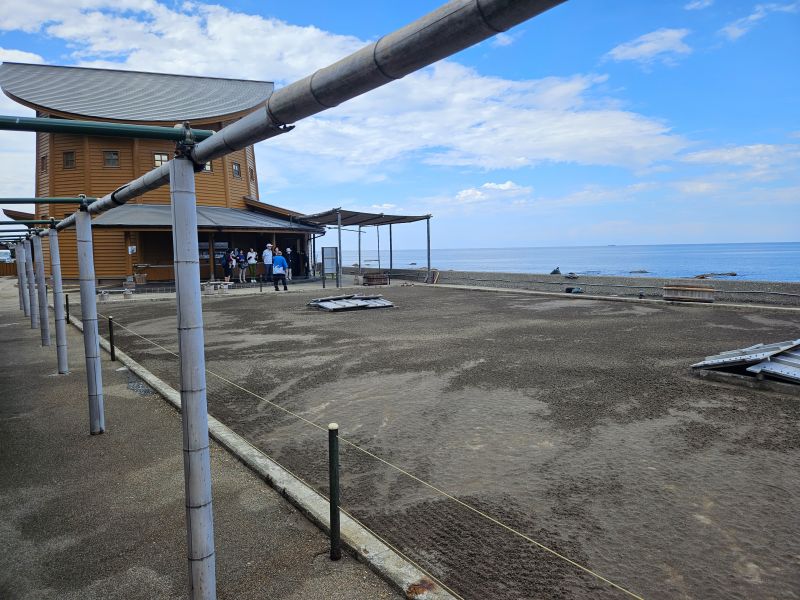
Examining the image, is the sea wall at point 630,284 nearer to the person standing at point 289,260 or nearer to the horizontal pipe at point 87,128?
the person standing at point 289,260

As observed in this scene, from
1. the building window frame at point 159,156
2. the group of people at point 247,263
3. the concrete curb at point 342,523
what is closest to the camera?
the concrete curb at point 342,523

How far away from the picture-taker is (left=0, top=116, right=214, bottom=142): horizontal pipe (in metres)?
3.12

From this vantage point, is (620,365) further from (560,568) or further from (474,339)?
(560,568)

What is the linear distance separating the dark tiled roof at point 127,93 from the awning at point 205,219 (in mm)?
5504

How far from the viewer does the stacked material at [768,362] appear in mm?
8094

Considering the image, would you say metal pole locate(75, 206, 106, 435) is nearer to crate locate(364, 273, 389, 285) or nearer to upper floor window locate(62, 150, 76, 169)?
crate locate(364, 273, 389, 285)

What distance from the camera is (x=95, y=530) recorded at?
14.3 ft

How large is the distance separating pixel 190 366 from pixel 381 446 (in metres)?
3.36

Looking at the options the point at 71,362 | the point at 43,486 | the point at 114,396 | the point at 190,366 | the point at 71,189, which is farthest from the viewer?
the point at 71,189

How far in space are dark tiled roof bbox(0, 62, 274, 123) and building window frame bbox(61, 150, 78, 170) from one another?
2.30m

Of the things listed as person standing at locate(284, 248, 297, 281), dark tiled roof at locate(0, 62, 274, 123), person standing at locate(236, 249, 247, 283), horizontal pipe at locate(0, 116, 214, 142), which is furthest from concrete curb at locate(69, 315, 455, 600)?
dark tiled roof at locate(0, 62, 274, 123)

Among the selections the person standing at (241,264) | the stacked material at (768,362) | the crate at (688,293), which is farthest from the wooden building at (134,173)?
the stacked material at (768,362)

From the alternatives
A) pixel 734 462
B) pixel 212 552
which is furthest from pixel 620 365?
pixel 212 552

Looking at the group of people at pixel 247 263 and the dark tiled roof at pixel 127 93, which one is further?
the dark tiled roof at pixel 127 93
